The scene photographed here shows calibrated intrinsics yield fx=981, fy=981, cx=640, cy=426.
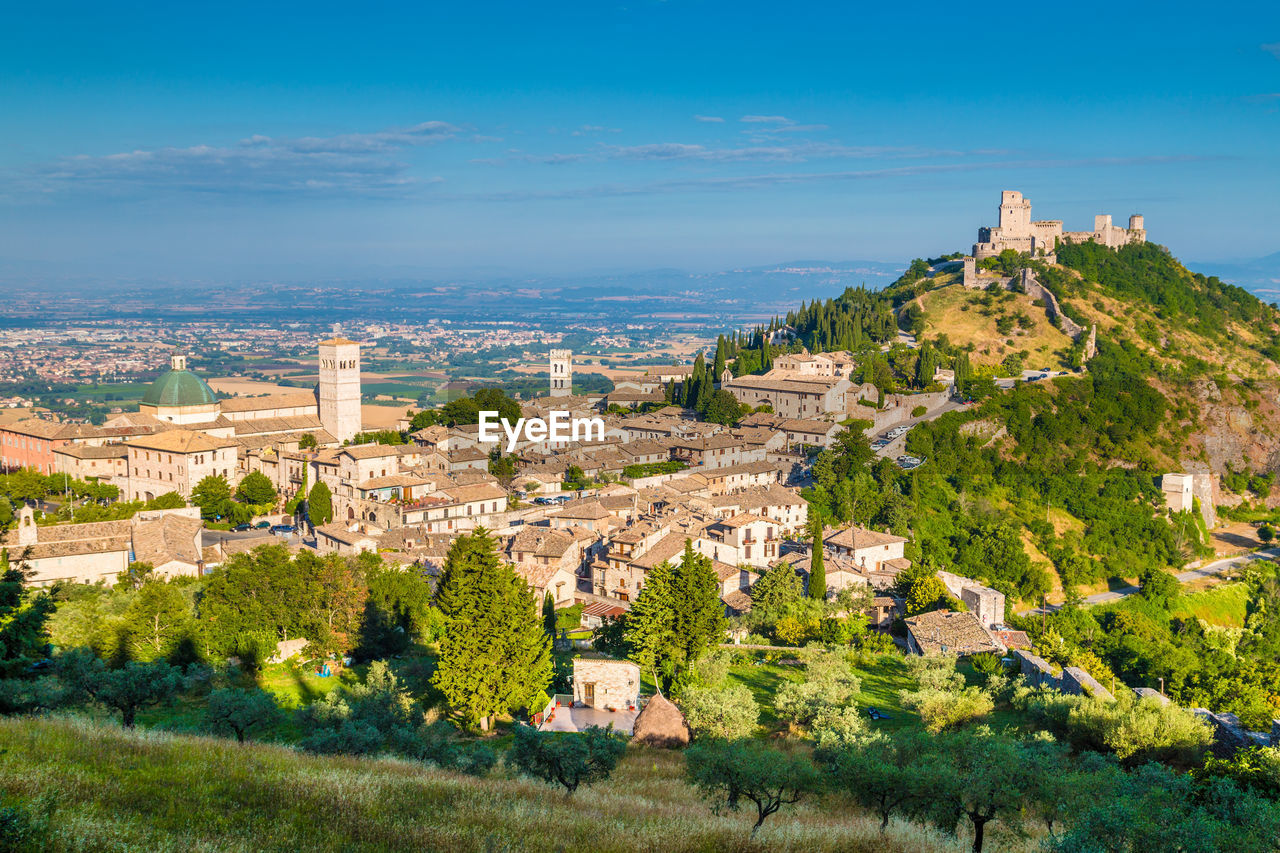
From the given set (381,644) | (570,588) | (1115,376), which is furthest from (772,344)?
(381,644)

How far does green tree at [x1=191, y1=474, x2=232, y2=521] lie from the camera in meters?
46.5

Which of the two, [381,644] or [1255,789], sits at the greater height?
[1255,789]

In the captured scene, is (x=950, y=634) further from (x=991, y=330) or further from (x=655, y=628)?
(x=991, y=330)

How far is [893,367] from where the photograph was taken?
238ft

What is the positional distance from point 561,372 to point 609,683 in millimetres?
64080

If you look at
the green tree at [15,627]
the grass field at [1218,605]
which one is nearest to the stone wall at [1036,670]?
the green tree at [15,627]

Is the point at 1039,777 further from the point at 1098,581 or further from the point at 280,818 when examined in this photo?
the point at 1098,581

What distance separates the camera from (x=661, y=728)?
2198cm

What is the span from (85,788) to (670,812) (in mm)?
6768

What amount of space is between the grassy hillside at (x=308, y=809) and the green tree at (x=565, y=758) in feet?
7.33

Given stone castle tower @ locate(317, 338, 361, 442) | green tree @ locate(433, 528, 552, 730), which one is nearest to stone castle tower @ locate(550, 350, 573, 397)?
stone castle tower @ locate(317, 338, 361, 442)

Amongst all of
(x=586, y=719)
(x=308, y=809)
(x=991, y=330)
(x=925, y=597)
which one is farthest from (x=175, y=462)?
(x=991, y=330)

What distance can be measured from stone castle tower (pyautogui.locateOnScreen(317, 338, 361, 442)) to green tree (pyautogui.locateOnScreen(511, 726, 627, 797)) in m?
48.0

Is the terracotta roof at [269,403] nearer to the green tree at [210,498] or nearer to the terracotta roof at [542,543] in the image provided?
the green tree at [210,498]
